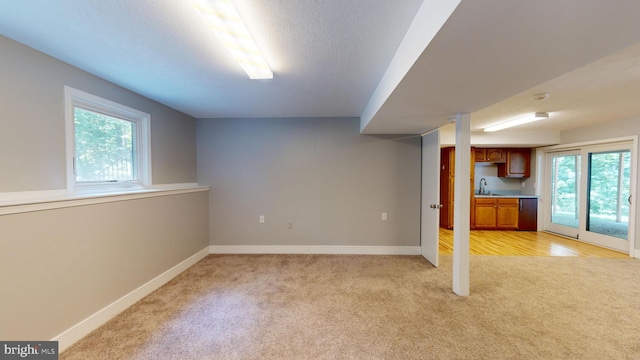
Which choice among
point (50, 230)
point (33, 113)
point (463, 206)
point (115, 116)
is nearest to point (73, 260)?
point (50, 230)

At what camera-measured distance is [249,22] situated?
4.68 feet

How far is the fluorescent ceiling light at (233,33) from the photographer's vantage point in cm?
122

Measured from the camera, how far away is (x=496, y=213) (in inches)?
219

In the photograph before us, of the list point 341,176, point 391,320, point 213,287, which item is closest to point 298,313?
point 391,320

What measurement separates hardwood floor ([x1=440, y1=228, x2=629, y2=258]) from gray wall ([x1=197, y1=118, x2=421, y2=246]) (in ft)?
4.31

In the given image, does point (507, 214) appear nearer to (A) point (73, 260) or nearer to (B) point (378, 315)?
(B) point (378, 315)

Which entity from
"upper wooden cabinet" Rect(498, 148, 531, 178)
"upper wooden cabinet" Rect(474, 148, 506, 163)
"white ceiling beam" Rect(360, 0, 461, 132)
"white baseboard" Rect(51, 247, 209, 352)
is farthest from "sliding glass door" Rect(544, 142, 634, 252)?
"white baseboard" Rect(51, 247, 209, 352)

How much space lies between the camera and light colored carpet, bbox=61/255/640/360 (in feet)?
5.75

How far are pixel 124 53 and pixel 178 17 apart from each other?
80cm

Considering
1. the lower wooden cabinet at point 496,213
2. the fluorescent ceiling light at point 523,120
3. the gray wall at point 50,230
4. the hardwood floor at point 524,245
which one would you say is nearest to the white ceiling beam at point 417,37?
the gray wall at point 50,230

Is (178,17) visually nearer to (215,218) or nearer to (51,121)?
(51,121)
